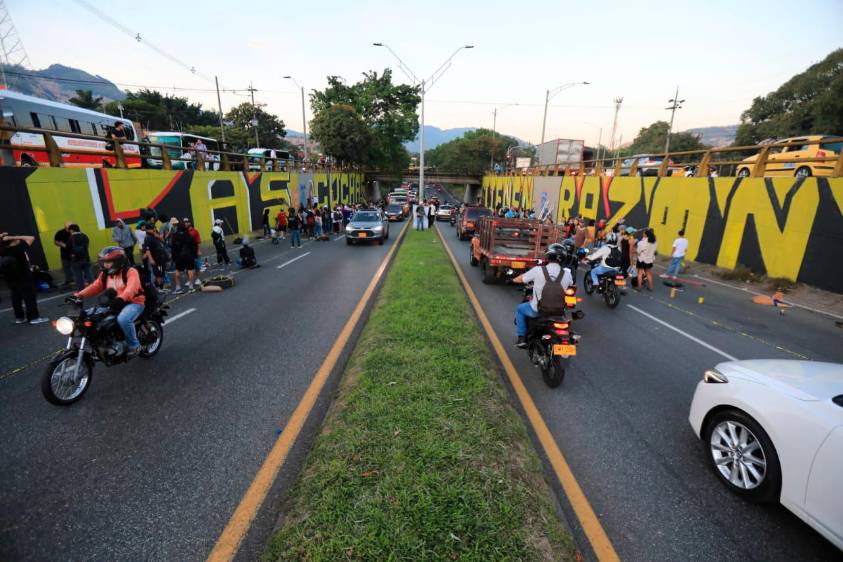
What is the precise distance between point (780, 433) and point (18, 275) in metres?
11.5

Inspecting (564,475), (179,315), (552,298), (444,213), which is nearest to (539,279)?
(552,298)

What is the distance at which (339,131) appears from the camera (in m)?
47.8

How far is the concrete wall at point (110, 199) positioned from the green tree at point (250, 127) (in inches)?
2046

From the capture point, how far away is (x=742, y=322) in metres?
8.79

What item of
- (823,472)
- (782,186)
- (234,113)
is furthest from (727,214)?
(234,113)

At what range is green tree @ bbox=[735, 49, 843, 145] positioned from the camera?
1515 inches

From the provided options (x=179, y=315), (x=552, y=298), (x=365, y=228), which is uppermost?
(x=552, y=298)

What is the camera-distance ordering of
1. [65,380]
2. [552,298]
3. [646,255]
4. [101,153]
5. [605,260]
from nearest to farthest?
[65,380] < [552,298] < [605,260] < [646,255] < [101,153]

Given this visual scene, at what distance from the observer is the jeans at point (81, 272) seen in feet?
31.9

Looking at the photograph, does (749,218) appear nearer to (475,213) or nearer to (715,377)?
(475,213)

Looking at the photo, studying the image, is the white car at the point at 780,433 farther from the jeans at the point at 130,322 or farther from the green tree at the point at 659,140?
the green tree at the point at 659,140

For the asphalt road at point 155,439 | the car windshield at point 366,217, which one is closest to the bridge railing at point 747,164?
the car windshield at point 366,217

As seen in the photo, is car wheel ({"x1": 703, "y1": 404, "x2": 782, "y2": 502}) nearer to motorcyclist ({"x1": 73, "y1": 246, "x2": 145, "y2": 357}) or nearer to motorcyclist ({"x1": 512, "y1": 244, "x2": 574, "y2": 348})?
motorcyclist ({"x1": 512, "y1": 244, "x2": 574, "y2": 348})

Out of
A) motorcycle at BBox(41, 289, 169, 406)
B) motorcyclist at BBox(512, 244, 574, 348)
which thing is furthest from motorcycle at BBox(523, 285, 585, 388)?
motorcycle at BBox(41, 289, 169, 406)
